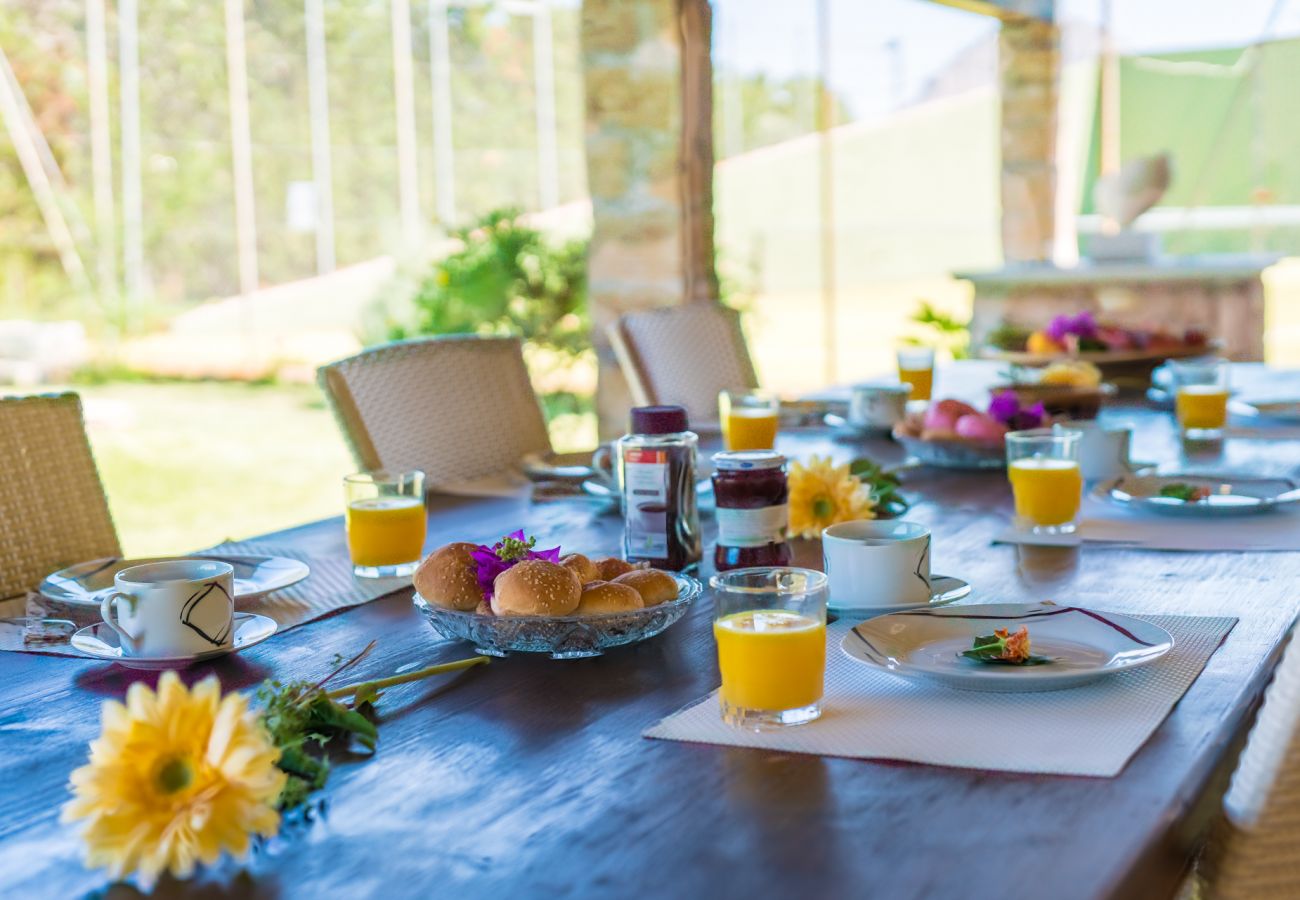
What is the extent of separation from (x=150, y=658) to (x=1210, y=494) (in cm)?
122

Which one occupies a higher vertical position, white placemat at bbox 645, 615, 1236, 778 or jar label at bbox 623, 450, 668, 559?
jar label at bbox 623, 450, 668, 559

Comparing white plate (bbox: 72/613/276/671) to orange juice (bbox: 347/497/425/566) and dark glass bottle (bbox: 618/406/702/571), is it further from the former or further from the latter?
dark glass bottle (bbox: 618/406/702/571)

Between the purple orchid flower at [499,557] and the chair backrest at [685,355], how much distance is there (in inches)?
64.9

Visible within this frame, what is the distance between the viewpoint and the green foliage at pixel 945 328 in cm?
318

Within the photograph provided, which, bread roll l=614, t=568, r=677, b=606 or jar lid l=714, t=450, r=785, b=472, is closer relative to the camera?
bread roll l=614, t=568, r=677, b=606

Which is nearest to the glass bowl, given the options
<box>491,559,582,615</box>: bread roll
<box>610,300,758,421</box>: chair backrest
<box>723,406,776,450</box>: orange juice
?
<box>491,559,582,615</box>: bread roll

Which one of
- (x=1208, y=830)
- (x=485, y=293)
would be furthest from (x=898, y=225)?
(x=1208, y=830)

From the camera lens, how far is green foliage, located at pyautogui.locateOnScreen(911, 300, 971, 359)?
3176 millimetres

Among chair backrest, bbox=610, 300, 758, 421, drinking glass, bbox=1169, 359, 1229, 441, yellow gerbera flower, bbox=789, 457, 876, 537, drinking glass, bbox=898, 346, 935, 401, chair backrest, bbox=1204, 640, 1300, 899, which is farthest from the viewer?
chair backrest, bbox=610, 300, 758, 421

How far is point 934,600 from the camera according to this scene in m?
1.28

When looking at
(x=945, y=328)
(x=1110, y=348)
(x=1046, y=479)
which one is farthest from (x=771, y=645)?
(x=945, y=328)

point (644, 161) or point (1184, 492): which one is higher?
point (644, 161)

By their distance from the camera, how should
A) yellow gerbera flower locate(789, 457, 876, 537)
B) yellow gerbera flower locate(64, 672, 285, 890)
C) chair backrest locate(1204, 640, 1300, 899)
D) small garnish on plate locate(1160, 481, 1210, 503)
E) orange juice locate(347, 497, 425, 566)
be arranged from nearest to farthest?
yellow gerbera flower locate(64, 672, 285, 890), chair backrest locate(1204, 640, 1300, 899), orange juice locate(347, 497, 425, 566), yellow gerbera flower locate(789, 457, 876, 537), small garnish on plate locate(1160, 481, 1210, 503)

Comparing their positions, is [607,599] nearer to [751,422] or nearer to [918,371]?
[751,422]
